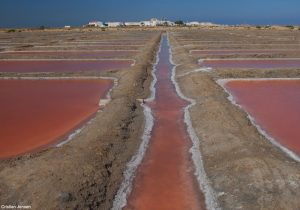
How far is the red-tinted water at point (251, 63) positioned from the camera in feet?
89.6

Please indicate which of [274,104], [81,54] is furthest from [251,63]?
[81,54]

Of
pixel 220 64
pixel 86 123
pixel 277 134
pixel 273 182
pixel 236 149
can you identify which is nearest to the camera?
pixel 273 182

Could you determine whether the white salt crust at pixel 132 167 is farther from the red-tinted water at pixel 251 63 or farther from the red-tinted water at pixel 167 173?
the red-tinted water at pixel 251 63

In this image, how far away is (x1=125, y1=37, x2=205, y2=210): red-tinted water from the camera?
8.22 meters

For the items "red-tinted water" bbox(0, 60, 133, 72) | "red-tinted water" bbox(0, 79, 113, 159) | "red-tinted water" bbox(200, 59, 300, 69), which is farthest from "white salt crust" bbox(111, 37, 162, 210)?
"red-tinted water" bbox(200, 59, 300, 69)

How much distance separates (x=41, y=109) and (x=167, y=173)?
7.30m

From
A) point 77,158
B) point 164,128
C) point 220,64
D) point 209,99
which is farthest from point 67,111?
Answer: point 220,64

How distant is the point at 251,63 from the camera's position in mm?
28953

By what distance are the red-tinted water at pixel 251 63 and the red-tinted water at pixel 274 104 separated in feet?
18.1

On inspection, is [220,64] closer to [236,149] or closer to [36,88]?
[36,88]

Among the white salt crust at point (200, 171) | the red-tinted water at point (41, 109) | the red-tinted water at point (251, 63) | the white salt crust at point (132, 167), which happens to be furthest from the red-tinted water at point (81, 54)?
the white salt crust at point (200, 171)

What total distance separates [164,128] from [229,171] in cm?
421

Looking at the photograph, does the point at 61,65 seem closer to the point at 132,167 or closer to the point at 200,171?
the point at 132,167

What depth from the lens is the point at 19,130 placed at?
42.5 ft
